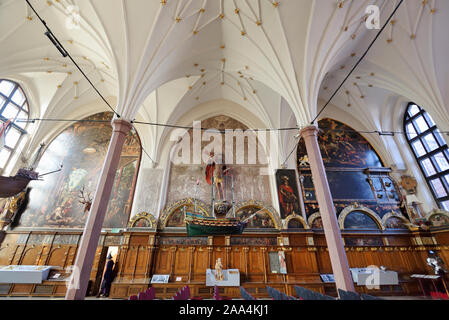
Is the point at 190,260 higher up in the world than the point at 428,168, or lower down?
lower down

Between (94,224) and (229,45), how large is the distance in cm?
995

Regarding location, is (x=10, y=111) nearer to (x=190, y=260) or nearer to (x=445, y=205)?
(x=190, y=260)

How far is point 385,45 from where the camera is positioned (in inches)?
392

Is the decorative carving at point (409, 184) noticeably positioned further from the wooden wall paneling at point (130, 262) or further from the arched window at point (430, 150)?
the wooden wall paneling at point (130, 262)

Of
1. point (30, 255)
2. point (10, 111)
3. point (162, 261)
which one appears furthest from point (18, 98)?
point (162, 261)

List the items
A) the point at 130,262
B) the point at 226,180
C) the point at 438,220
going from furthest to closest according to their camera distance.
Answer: the point at 226,180, the point at 438,220, the point at 130,262

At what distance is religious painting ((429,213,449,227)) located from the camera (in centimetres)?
992

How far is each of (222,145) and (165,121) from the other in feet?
12.9

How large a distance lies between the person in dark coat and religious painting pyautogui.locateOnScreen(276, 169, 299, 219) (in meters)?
8.69

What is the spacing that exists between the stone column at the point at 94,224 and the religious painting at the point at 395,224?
1385 centimetres

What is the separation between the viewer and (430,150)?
11547mm

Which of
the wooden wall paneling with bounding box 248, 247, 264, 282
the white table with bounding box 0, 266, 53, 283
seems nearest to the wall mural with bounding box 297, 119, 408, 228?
the wooden wall paneling with bounding box 248, 247, 264, 282
